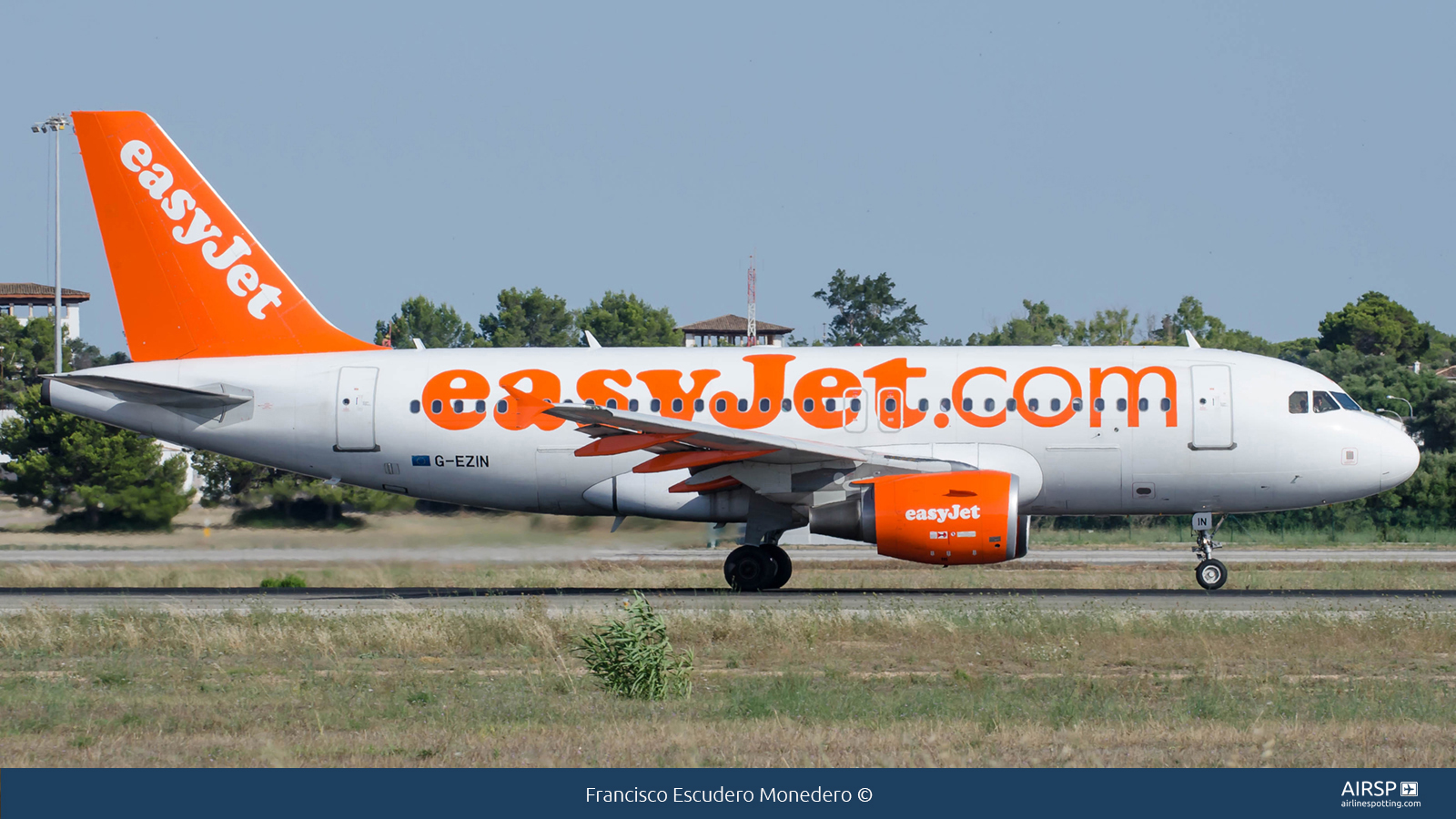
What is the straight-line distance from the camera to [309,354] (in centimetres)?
2389

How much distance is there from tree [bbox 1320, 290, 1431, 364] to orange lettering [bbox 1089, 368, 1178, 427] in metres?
86.7

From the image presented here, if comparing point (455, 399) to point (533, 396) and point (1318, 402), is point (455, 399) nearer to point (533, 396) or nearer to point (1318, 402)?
point (533, 396)

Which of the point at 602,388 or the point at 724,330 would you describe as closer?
the point at 602,388

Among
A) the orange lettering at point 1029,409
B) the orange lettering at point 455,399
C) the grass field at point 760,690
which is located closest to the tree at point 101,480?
the orange lettering at point 455,399

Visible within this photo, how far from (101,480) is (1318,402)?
23672 mm

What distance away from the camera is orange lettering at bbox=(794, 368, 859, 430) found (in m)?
22.3

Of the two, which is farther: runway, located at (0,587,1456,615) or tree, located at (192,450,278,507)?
tree, located at (192,450,278,507)

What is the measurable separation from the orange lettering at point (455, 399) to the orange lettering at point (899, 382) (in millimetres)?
6161

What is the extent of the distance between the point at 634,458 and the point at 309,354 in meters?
5.81

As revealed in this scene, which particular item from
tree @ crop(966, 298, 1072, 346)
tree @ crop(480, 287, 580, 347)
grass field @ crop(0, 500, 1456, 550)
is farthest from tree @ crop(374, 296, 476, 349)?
grass field @ crop(0, 500, 1456, 550)

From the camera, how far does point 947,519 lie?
66.0ft

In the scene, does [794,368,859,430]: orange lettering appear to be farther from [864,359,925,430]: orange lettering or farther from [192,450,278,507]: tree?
[192,450,278,507]: tree

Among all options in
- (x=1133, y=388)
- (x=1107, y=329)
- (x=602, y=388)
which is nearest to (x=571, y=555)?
(x=602, y=388)
